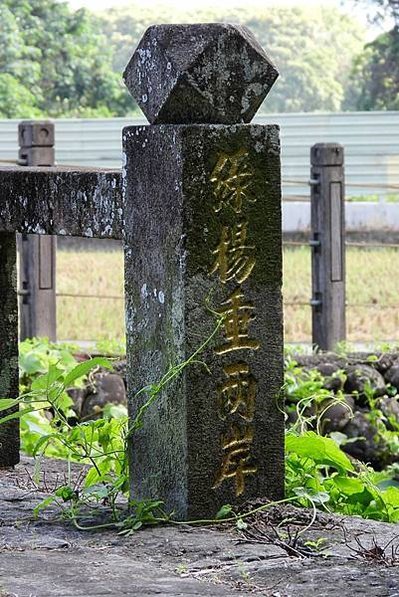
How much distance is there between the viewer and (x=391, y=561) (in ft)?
10.3

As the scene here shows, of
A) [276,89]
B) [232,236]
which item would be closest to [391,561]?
[232,236]

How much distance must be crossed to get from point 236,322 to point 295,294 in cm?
831

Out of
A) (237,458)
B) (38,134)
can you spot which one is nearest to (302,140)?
(38,134)

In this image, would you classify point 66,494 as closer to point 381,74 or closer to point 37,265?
point 37,265

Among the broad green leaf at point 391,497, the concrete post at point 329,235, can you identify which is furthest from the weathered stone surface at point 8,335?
the concrete post at point 329,235

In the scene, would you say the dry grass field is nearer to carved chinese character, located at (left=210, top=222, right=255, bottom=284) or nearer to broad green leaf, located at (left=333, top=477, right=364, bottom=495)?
broad green leaf, located at (left=333, top=477, right=364, bottom=495)

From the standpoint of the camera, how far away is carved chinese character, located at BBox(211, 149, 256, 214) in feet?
11.4

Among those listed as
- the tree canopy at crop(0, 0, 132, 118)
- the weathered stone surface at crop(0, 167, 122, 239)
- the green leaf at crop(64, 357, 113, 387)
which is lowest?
the green leaf at crop(64, 357, 113, 387)

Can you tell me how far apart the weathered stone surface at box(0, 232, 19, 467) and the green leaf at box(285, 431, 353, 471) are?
1.01 meters

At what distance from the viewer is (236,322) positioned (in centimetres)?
354

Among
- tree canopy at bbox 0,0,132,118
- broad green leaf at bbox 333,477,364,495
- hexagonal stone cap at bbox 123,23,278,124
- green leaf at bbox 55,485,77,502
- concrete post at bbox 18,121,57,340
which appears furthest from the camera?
tree canopy at bbox 0,0,132,118

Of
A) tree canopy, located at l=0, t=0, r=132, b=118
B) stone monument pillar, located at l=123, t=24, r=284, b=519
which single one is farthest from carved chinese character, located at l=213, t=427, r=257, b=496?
tree canopy, located at l=0, t=0, r=132, b=118

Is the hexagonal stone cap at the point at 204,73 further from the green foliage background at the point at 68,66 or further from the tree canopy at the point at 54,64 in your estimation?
the tree canopy at the point at 54,64

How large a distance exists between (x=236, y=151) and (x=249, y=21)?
6270cm
